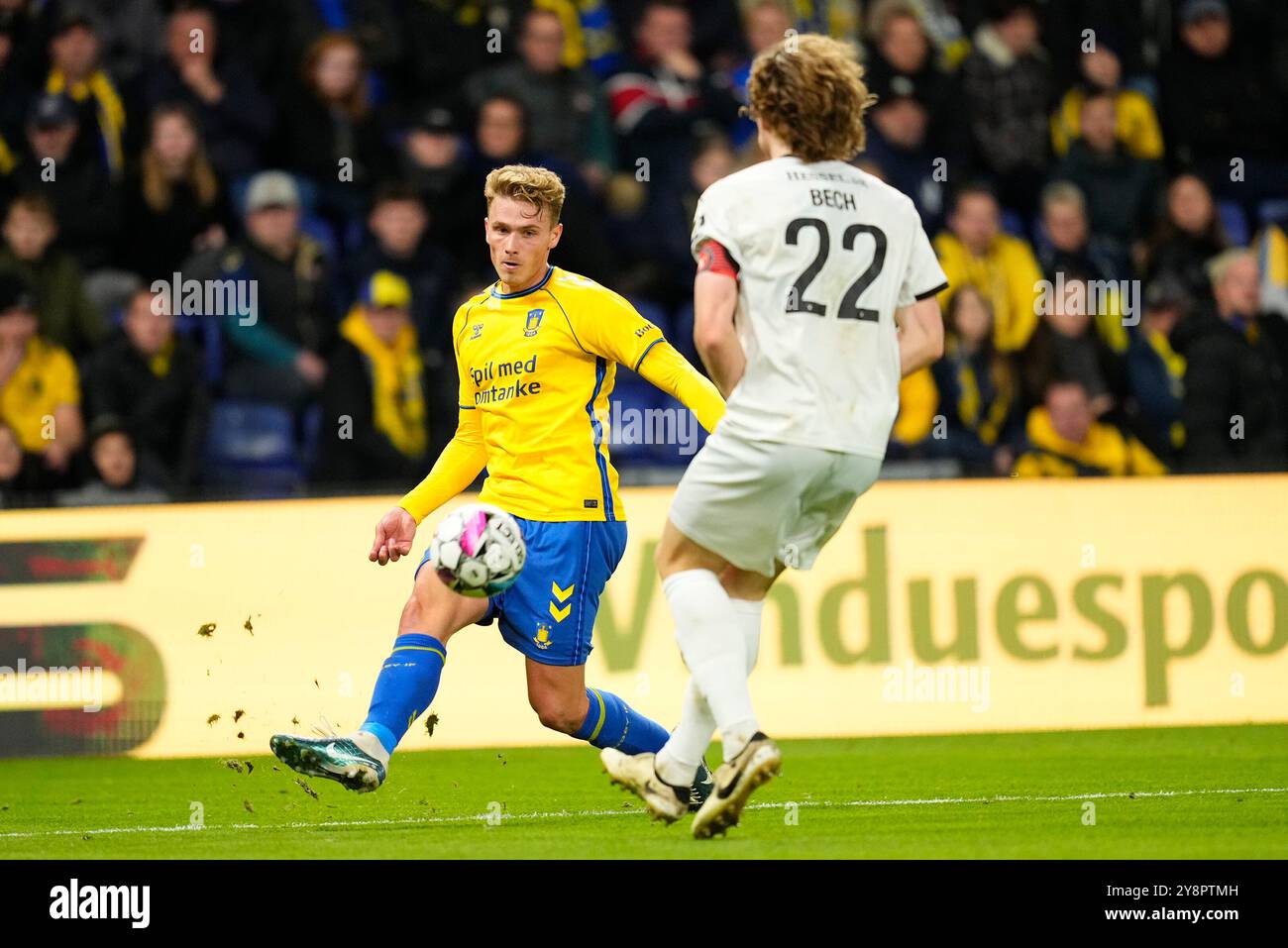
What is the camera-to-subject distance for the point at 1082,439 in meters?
12.0

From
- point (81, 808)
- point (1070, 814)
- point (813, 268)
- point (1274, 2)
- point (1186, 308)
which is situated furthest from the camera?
point (1274, 2)

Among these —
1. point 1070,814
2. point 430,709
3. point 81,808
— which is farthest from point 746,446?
point 430,709

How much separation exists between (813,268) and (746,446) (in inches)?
20.1

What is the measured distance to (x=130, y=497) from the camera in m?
11.0

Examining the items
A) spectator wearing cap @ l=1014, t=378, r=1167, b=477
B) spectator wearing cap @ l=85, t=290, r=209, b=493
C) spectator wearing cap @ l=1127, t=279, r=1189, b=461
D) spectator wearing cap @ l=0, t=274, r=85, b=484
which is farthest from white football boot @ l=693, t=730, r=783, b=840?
spectator wearing cap @ l=1127, t=279, r=1189, b=461

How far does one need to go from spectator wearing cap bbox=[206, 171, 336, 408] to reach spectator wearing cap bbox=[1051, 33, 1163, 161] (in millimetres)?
4866

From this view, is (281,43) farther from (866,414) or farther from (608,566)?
(866,414)

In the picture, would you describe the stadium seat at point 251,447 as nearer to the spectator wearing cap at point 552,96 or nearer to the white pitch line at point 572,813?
the spectator wearing cap at point 552,96

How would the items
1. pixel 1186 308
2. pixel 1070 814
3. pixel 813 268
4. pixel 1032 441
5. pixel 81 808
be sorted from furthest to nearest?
pixel 1186 308 → pixel 1032 441 → pixel 81 808 → pixel 1070 814 → pixel 813 268

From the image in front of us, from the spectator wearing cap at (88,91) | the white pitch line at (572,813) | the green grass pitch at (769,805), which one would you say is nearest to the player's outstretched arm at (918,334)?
the green grass pitch at (769,805)

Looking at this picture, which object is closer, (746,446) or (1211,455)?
(746,446)

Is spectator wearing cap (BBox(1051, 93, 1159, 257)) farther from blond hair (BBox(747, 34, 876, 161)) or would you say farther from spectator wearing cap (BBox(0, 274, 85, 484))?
blond hair (BBox(747, 34, 876, 161))

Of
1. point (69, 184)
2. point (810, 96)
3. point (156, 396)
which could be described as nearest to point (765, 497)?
point (810, 96)

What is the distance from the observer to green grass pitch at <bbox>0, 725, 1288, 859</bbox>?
6.25 m
